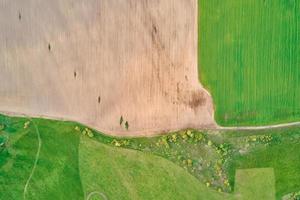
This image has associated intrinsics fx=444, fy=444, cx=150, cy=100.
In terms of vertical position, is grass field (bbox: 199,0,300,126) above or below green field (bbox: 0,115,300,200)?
above

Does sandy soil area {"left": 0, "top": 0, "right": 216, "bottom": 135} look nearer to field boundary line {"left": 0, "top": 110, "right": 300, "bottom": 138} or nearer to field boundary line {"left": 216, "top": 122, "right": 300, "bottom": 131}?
field boundary line {"left": 0, "top": 110, "right": 300, "bottom": 138}

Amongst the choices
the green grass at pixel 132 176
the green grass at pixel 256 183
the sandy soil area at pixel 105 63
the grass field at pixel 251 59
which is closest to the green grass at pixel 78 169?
the green grass at pixel 132 176

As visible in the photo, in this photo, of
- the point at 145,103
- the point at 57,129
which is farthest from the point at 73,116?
the point at 145,103

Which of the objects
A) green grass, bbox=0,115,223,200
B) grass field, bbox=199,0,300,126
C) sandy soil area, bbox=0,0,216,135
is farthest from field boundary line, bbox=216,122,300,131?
green grass, bbox=0,115,223,200

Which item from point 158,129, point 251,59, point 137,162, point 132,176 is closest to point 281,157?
point 251,59

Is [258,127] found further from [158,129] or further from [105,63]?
[105,63]

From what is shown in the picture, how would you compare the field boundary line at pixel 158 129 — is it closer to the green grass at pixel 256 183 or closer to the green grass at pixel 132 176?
the green grass at pixel 132 176
